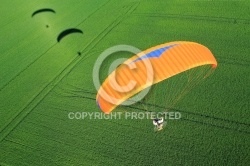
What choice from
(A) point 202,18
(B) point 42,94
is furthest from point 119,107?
(A) point 202,18

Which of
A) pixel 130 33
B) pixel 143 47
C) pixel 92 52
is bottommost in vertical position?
pixel 92 52

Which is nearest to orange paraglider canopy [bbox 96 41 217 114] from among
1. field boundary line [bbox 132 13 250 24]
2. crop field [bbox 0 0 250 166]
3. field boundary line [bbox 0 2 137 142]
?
crop field [bbox 0 0 250 166]

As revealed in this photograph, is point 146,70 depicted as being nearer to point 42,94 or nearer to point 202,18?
point 42,94

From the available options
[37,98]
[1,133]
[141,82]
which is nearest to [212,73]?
[141,82]

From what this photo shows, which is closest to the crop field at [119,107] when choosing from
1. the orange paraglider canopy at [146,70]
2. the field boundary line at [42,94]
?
the field boundary line at [42,94]

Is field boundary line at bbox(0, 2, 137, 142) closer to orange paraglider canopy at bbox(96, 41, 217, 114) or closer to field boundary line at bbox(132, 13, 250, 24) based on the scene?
field boundary line at bbox(132, 13, 250, 24)

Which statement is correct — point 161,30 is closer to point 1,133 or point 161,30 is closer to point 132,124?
point 132,124
